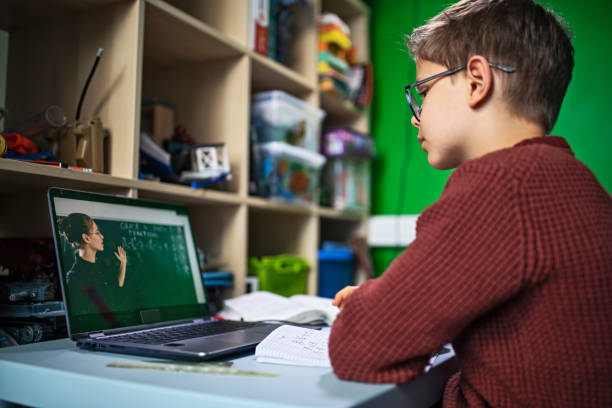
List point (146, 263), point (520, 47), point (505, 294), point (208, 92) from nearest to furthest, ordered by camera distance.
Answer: point (505, 294), point (520, 47), point (146, 263), point (208, 92)

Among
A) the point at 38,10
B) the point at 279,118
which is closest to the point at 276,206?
the point at 279,118

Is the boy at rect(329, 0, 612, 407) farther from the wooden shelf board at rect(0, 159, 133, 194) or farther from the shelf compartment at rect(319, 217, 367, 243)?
the shelf compartment at rect(319, 217, 367, 243)

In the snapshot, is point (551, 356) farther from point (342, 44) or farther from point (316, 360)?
point (342, 44)

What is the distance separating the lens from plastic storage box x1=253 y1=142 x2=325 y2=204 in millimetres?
1627

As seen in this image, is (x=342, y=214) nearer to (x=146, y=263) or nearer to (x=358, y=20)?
(x=358, y=20)

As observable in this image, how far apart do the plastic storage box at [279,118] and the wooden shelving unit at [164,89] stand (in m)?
0.09

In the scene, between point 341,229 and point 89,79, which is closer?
point 89,79

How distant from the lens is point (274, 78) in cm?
176

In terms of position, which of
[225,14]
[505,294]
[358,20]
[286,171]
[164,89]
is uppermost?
[358,20]

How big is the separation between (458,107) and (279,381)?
1.49ft

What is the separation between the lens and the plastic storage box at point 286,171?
5.34 feet

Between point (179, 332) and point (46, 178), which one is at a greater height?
point (46, 178)

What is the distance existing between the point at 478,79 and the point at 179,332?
65 centimetres

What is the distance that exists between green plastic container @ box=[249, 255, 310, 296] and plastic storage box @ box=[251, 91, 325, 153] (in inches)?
15.2
